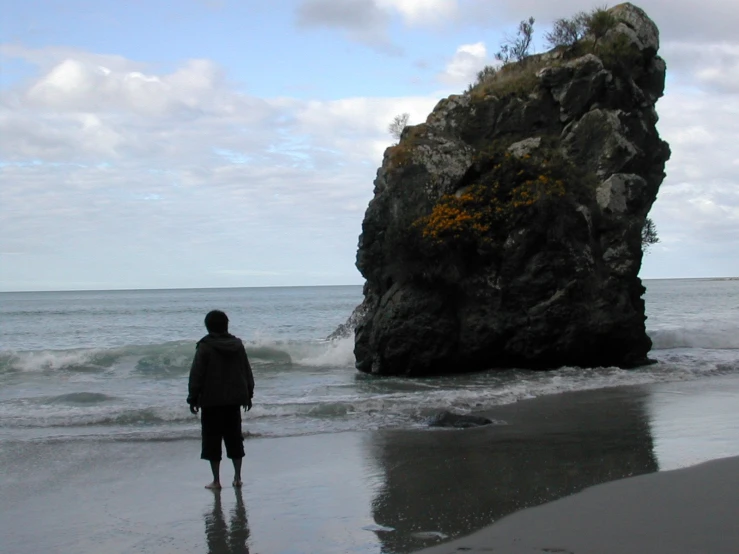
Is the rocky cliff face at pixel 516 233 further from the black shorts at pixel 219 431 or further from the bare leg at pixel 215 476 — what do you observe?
the bare leg at pixel 215 476

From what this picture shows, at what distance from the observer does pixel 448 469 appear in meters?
7.94

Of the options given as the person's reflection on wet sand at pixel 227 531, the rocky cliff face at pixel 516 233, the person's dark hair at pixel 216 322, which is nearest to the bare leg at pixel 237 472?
the person's reflection on wet sand at pixel 227 531

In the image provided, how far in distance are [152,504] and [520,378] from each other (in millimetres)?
10180

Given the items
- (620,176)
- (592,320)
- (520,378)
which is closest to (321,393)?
(520,378)

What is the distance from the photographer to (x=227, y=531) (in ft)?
20.2

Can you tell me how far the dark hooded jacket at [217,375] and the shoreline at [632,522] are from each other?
2.90 meters

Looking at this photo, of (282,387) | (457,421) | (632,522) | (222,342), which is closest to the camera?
(632,522)

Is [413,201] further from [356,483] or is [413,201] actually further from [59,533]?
[59,533]

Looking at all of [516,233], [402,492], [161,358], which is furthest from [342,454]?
[161,358]

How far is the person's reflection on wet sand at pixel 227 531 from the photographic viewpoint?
5.74 metres

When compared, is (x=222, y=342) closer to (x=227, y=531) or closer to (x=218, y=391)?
(x=218, y=391)

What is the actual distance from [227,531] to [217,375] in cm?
178

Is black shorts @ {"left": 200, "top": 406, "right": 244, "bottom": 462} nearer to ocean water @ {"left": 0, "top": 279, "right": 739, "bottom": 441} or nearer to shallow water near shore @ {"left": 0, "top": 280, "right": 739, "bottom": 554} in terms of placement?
shallow water near shore @ {"left": 0, "top": 280, "right": 739, "bottom": 554}

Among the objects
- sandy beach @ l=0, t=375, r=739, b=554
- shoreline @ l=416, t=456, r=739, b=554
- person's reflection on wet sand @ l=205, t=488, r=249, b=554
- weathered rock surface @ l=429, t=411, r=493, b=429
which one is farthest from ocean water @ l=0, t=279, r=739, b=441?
shoreline @ l=416, t=456, r=739, b=554
